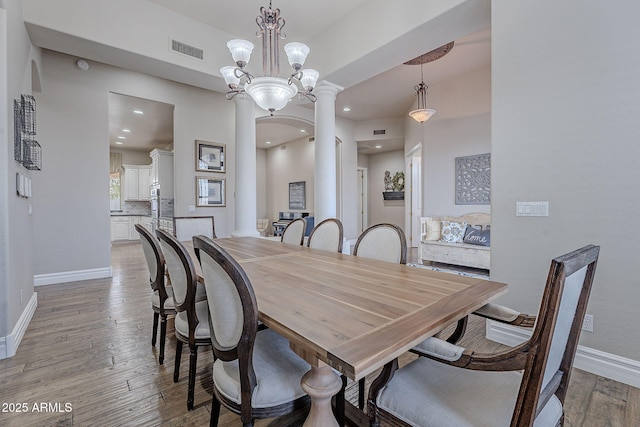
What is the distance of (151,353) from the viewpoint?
221cm

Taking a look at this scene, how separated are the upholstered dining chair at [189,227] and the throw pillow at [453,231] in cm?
396

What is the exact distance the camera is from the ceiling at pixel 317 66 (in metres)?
3.51

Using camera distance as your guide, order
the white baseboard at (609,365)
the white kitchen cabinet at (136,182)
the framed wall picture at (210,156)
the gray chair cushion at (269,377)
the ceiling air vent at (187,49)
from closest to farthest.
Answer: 1. the gray chair cushion at (269,377)
2. the white baseboard at (609,365)
3. the ceiling air vent at (187,49)
4. the framed wall picture at (210,156)
5. the white kitchen cabinet at (136,182)

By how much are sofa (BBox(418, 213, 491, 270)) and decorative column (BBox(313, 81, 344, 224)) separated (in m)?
2.22

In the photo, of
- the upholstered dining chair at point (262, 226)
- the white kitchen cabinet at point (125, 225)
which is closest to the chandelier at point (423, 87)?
the upholstered dining chair at point (262, 226)

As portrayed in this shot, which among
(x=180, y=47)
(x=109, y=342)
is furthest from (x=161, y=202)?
(x=109, y=342)

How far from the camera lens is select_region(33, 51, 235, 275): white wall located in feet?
13.3

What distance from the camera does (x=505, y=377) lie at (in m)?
1.08

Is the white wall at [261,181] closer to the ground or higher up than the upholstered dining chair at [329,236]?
higher up

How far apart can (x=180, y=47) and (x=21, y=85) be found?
1.60 m

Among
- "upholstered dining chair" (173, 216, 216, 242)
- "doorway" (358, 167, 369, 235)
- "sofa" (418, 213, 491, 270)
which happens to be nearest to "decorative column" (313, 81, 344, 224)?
"upholstered dining chair" (173, 216, 216, 242)

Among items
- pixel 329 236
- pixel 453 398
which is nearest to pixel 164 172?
pixel 329 236

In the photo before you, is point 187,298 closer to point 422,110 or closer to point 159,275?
point 159,275

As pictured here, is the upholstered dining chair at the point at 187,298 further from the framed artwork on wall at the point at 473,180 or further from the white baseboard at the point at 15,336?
the framed artwork on wall at the point at 473,180
